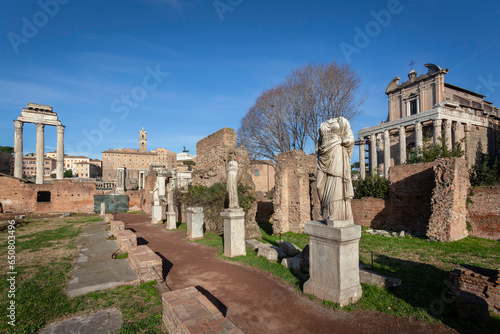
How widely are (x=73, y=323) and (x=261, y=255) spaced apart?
487 centimetres

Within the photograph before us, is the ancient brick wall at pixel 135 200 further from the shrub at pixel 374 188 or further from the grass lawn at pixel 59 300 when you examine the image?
the shrub at pixel 374 188

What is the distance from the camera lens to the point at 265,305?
4609 millimetres

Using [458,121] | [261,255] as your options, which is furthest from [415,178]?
[458,121]

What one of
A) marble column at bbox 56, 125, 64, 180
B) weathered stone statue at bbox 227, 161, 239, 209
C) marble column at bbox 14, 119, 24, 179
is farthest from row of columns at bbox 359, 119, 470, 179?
marble column at bbox 14, 119, 24, 179

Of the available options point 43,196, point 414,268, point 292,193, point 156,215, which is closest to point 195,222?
point 292,193

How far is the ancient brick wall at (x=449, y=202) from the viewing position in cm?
1026

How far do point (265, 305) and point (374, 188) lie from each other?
12.5 m

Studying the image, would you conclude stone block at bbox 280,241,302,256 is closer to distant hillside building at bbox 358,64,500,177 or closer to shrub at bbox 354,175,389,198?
shrub at bbox 354,175,389,198

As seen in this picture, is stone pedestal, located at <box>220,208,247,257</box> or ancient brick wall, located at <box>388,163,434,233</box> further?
ancient brick wall, located at <box>388,163,434,233</box>

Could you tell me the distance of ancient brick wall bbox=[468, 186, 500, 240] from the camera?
10.6m

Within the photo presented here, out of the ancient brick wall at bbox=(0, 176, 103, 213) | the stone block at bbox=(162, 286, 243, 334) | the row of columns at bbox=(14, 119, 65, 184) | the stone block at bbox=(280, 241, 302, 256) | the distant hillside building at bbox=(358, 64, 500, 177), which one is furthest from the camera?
the row of columns at bbox=(14, 119, 65, 184)

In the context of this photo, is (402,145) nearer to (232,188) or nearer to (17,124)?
(232,188)

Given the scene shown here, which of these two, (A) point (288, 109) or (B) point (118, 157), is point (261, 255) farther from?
(B) point (118, 157)

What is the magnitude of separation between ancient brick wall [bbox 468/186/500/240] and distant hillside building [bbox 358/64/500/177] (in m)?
14.2
